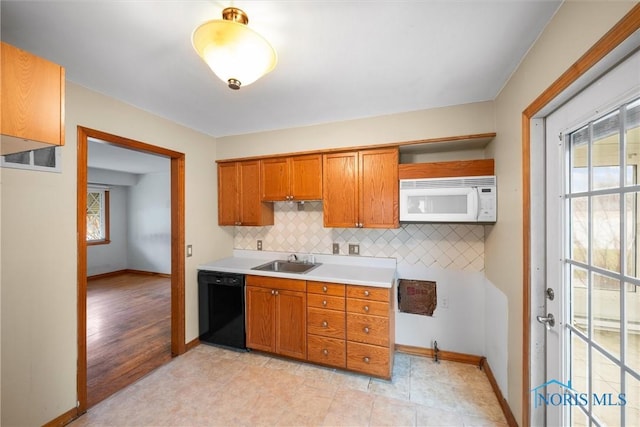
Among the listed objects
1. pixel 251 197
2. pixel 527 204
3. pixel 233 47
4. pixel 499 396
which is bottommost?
pixel 499 396

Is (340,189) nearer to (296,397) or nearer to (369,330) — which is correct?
(369,330)

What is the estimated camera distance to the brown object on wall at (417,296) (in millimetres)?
2568

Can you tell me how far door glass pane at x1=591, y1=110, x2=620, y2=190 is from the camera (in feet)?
3.16

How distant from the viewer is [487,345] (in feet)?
7.58

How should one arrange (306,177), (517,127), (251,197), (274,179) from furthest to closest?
(251,197), (274,179), (306,177), (517,127)

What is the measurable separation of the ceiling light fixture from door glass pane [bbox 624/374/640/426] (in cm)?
197

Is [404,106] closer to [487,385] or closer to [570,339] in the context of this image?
[570,339]

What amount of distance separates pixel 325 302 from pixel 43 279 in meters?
2.08

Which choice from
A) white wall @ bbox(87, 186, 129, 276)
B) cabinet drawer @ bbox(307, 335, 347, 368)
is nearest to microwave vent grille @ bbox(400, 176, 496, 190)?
cabinet drawer @ bbox(307, 335, 347, 368)

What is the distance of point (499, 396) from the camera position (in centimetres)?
193

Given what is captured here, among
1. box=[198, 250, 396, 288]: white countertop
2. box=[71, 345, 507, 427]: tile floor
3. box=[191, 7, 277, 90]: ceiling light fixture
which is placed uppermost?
box=[191, 7, 277, 90]: ceiling light fixture

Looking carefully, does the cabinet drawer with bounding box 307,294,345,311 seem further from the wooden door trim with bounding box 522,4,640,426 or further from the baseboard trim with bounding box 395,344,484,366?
the wooden door trim with bounding box 522,4,640,426

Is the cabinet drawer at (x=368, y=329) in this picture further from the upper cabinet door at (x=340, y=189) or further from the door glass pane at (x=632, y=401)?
the door glass pane at (x=632, y=401)

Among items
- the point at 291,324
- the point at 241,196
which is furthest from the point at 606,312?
the point at 241,196
